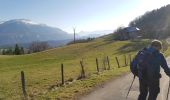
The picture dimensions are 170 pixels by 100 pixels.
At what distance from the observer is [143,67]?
10281mm

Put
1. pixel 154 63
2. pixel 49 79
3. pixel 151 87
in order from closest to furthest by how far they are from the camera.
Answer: pixel 154 63
pixel 151 87
pixel 49 79

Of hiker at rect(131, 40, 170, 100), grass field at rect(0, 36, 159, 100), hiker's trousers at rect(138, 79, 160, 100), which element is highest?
hiker at rect(131, 40, 170, 100)

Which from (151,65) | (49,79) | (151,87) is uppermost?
(151,65)

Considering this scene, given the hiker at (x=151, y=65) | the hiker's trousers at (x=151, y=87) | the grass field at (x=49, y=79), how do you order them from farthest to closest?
1. the grass field at (x=49, y=79)
2. the hiker's trousers at (x=151, y=87)
3. the hiker at (x=151, y=65)

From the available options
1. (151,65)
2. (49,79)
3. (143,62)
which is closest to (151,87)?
(151,65)

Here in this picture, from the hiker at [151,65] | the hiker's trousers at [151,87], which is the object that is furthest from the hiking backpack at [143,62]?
the hiker's trousers at [151,87]

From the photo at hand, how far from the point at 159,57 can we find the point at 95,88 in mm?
8316

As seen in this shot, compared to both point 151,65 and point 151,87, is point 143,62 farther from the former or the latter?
point 151,87

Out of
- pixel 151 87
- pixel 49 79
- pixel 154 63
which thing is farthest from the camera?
pixel 49 79

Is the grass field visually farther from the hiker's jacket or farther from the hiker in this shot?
the hiker's jacket

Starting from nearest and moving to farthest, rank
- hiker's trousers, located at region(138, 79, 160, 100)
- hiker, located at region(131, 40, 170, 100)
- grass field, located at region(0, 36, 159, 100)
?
hiker, located at region(131, 40, 170, 100)
hiker's trousers, located at region(138, 79, 160, 100)
grass field, located at region(0, 36, 159, 100)

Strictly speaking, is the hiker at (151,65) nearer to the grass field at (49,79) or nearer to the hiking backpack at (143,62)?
the hiking backpack at (143,62)

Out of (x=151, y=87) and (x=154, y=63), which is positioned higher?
(x=154, y=63)

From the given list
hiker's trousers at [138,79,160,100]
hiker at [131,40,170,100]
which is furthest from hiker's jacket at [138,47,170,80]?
hiker's trousers at [138,79,160,100]
